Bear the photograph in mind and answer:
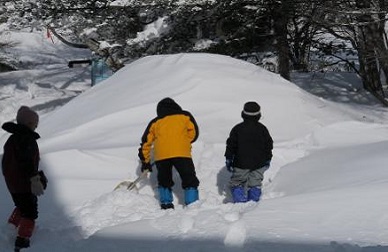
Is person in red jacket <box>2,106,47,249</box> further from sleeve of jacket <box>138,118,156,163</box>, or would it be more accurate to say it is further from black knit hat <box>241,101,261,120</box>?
black knit hat <box>241,101,261,120</box>

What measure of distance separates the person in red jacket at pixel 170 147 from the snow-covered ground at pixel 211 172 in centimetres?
21

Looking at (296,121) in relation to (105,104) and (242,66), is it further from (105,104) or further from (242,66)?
(105,104)

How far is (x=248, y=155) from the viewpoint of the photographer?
19.5ft

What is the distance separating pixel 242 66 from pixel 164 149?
3816mm

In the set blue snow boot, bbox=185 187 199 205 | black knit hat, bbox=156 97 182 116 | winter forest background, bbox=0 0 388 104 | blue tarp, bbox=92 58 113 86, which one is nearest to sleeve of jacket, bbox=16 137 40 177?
black knit hat, bbox=156 97 182 116

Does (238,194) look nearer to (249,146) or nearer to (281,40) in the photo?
(249,146)

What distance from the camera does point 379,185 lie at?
492 cm

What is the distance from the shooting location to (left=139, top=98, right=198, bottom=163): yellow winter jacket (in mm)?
5906

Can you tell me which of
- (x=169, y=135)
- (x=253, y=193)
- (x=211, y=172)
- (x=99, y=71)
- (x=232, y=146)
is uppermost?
(x=169, y=135)

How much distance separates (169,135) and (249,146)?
85 centimetres

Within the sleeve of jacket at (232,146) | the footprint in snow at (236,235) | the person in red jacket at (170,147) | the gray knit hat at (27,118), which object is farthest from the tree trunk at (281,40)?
the footprint in snow at (236,235)

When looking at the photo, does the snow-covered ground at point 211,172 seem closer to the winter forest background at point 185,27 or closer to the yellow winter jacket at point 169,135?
the yellow winter jacket at point 169,135

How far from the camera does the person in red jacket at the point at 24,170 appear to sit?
471 centimetres

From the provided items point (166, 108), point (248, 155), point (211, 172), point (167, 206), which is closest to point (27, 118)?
point (166, 108)
